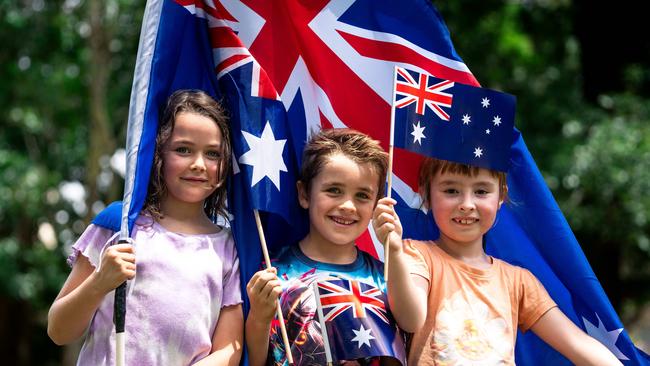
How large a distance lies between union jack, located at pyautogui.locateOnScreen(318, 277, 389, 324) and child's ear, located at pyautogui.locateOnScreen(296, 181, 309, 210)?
1.35ft

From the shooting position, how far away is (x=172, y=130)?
3838mm

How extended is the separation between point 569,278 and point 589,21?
755cm

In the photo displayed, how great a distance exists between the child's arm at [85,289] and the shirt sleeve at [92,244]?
29 mm

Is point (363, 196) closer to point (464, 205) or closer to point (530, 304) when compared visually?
point (464, 205)

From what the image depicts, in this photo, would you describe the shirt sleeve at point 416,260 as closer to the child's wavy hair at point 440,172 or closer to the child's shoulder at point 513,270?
the child's wavy hair at point 440,172

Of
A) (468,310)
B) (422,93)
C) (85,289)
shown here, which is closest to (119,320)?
(85,289)

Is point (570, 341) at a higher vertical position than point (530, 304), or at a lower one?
lower

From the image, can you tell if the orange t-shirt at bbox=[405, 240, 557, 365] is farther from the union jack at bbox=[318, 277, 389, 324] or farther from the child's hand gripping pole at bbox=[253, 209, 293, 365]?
the child's hand gripping pole at bbox=[253, 209, 293, 365]

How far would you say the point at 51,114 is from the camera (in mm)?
12602

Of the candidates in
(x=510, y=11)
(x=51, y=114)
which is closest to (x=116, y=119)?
(x=51, y=114)

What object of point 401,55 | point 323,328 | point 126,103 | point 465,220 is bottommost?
point 323,328

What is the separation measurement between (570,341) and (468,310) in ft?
1.78

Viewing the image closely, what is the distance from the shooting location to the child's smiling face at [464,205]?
405 cm

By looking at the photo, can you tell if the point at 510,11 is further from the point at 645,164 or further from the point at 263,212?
the point at 263,212
